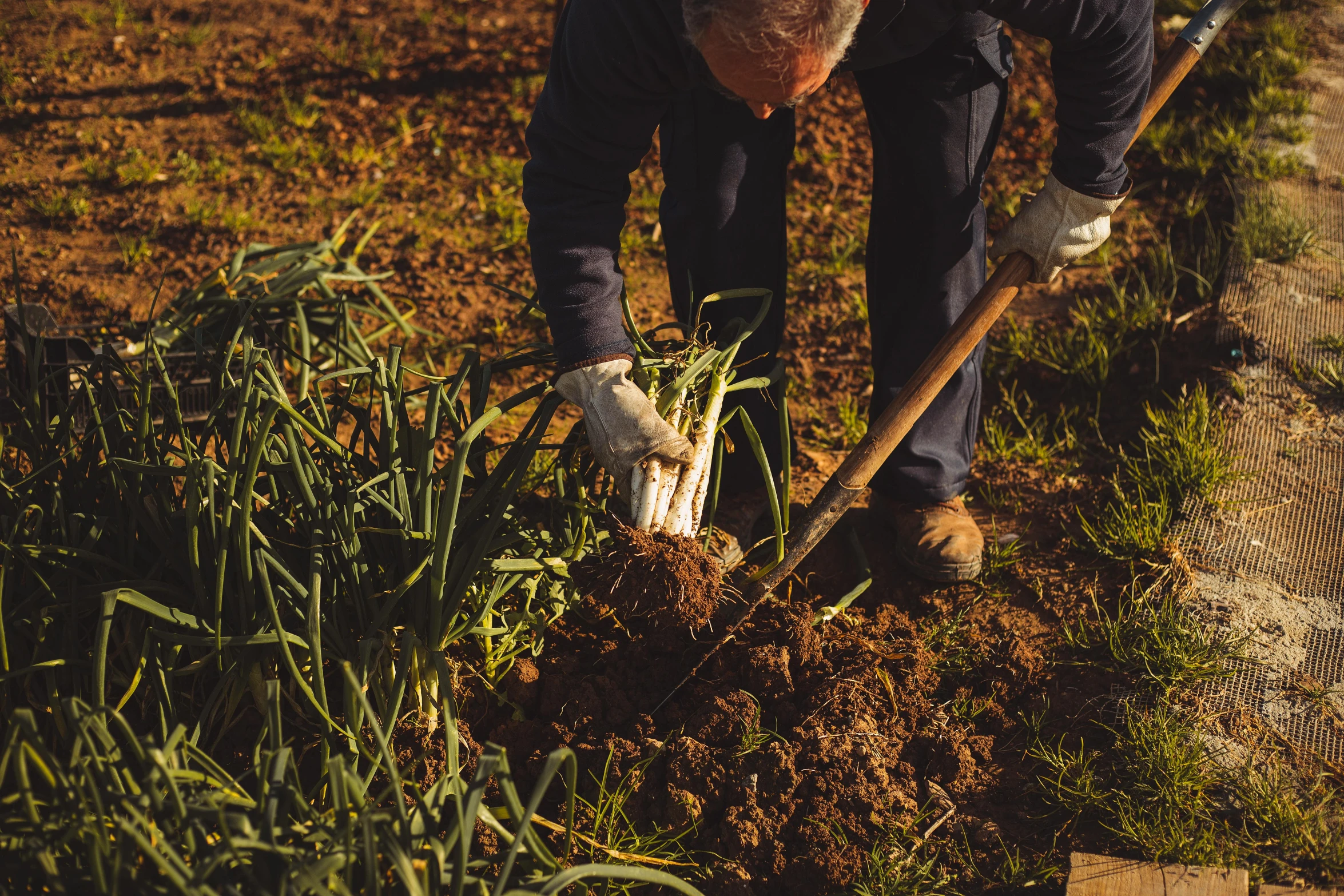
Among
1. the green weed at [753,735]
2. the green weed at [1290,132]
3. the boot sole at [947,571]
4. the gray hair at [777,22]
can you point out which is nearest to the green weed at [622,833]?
the green weed at [753,735]

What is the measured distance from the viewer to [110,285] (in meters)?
3.15

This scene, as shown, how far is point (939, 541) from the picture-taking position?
218cm

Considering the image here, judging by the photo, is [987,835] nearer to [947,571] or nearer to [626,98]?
[947,571]

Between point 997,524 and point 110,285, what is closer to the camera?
point 997,524

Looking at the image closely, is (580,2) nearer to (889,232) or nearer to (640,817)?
(889,232)

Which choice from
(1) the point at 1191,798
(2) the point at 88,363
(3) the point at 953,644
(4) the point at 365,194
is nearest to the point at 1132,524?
(3) the point at 953,644

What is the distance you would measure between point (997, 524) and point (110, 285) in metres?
2.79

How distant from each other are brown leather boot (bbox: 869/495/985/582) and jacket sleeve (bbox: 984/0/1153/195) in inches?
29.7

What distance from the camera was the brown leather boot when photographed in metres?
2.17

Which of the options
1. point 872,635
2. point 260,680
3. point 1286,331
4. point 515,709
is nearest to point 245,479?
point 260,680

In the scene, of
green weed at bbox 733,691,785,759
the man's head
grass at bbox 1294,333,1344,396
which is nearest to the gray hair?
the man's head

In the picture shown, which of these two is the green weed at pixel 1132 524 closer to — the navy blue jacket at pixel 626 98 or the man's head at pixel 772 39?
the navy blue jacket at pixel 626 98

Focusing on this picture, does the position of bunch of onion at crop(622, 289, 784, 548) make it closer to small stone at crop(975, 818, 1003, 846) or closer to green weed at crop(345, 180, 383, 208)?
small stone at crop(975, 818, 1003, 846)

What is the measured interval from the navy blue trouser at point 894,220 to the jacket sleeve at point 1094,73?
16cm
